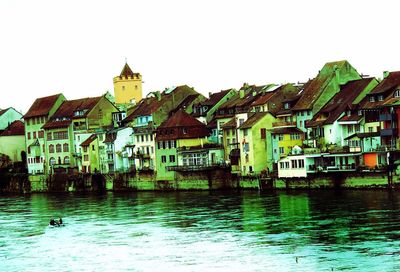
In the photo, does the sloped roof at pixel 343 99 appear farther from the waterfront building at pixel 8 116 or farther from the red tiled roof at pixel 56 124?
the waterfront building at pixel 8 116

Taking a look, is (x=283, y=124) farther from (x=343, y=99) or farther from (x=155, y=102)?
(x=155, y=102)

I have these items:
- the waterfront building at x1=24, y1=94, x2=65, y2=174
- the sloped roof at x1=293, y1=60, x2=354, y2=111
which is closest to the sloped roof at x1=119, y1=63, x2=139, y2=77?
the waterfront building at x1=24, y1=94, x2=65, y2=174

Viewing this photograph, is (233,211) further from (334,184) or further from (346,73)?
(346,73)

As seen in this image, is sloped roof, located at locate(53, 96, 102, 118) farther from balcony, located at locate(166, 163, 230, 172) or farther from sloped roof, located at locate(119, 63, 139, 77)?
balcony, located at locate(166, 163, 230, 172)

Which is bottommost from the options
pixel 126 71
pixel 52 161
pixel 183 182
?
pixel 183 182

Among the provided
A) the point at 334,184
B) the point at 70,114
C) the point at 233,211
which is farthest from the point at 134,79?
the point at 233,211

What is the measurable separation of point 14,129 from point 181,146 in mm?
50725

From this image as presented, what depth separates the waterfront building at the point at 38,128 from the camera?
531 ft

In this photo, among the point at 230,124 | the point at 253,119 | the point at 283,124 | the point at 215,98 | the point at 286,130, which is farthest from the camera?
the point at 215,98

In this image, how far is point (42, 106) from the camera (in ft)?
554

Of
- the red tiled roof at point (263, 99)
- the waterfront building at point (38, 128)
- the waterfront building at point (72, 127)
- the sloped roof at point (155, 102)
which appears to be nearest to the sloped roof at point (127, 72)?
the waterfront building at point (38, 128)

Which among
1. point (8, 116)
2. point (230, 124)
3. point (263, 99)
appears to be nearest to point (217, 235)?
point (230, 124)

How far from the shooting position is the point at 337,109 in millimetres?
116500

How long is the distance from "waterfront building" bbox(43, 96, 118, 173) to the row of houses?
0.47 ft
